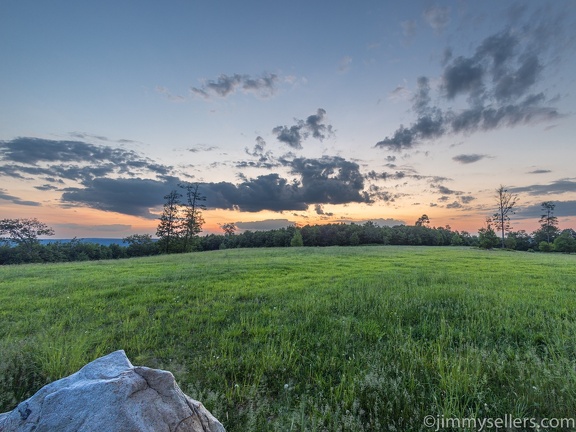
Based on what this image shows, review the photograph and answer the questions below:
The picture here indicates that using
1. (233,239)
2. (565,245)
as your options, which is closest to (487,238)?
(565,245)

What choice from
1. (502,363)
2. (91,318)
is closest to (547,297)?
(502,363)

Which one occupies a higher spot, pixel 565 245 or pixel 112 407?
pixel 112 407

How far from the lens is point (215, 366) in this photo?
5.71m

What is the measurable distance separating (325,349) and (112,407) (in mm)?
4857

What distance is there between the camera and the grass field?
4262 millimetres

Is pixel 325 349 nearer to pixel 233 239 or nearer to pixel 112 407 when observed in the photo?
pixel 112 407

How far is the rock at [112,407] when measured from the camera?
7.96 feet

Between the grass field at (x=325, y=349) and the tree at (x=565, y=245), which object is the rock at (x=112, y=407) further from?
the tree at (x=565, y=245)

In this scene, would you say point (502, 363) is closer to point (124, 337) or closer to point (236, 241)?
point (124, 337)

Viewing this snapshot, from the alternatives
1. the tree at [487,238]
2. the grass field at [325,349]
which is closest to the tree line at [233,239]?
the tree at [487,238]

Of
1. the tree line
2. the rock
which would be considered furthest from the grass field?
the tree line

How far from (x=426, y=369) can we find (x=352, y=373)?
1435 mm

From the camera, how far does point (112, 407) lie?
98.8 inches

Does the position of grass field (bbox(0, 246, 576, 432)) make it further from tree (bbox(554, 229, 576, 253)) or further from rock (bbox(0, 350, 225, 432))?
tree (bbox(554, 229, 576, 253))
